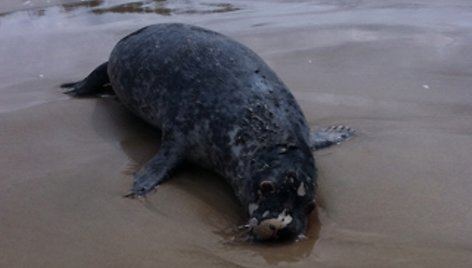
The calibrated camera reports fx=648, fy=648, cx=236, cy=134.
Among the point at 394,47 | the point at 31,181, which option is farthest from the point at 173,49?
the point at 394,47

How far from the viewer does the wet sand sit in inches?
106

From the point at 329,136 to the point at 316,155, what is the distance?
0.25 meters

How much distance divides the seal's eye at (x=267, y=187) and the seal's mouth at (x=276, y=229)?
13cm

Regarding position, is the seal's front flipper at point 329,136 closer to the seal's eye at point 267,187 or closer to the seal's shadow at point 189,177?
the seal's shadow at point 189,177

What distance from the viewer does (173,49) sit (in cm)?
428

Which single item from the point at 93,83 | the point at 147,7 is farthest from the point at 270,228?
the point at 147,7

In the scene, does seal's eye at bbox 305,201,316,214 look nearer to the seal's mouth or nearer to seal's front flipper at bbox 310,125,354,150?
the seal's mouth

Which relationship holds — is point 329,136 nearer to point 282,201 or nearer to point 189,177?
point 189,177

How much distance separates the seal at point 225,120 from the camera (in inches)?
115

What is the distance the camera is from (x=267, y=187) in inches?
114

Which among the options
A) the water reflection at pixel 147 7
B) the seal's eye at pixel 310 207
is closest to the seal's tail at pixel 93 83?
the seal's eye at pixel 310 207

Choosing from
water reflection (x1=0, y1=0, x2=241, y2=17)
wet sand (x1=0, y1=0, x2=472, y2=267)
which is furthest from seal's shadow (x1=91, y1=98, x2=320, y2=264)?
water reflection (x1=0, y1=0, x2=241, y2=17)

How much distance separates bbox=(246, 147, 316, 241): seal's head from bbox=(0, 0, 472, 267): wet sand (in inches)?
2.6

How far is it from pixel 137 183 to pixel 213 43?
1.26 metres
